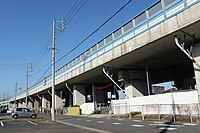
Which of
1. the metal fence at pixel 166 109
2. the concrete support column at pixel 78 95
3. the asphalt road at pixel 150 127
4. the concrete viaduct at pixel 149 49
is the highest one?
the concrete viaduct at pixel 149 49

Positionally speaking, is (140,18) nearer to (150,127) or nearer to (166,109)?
(166,109)

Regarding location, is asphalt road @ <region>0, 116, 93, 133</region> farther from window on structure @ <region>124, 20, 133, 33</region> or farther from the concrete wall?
window on structure @ <region>124, 20, 133, 33</region>

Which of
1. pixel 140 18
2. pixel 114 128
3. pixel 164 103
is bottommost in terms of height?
pixel 114 128

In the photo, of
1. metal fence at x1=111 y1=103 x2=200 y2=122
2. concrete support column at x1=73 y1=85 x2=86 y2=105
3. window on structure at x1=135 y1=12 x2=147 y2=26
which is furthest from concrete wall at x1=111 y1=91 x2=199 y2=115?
concrete support column at x1=73 y1=85 x2=86 y2=105

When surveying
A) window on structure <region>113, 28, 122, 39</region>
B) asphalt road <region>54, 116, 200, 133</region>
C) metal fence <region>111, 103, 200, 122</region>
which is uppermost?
window on structure <region>113, 28, 122, 39</region>

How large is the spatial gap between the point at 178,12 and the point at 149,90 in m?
15.7

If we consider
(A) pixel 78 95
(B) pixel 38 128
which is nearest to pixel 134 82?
(B) pixel 38 128

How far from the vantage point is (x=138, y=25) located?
2058cm

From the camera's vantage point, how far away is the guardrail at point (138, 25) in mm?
16891

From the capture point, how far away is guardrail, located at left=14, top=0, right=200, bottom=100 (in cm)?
1689

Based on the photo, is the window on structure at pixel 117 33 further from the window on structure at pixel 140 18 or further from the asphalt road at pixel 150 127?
the asphalt road at pixel 150 127

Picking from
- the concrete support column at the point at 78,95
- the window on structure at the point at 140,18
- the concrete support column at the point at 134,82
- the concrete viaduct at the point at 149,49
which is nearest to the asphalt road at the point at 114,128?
the concrete viaduct at the point at 149,49

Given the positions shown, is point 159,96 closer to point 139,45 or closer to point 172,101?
point 172,101

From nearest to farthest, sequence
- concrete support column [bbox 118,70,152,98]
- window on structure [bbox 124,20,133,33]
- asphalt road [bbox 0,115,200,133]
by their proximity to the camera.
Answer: asphalt road [bbox 0,115,200,133]
window on structure [bbox 124,20,133,33]
concrete support column [bbox 118,70,152,98]
